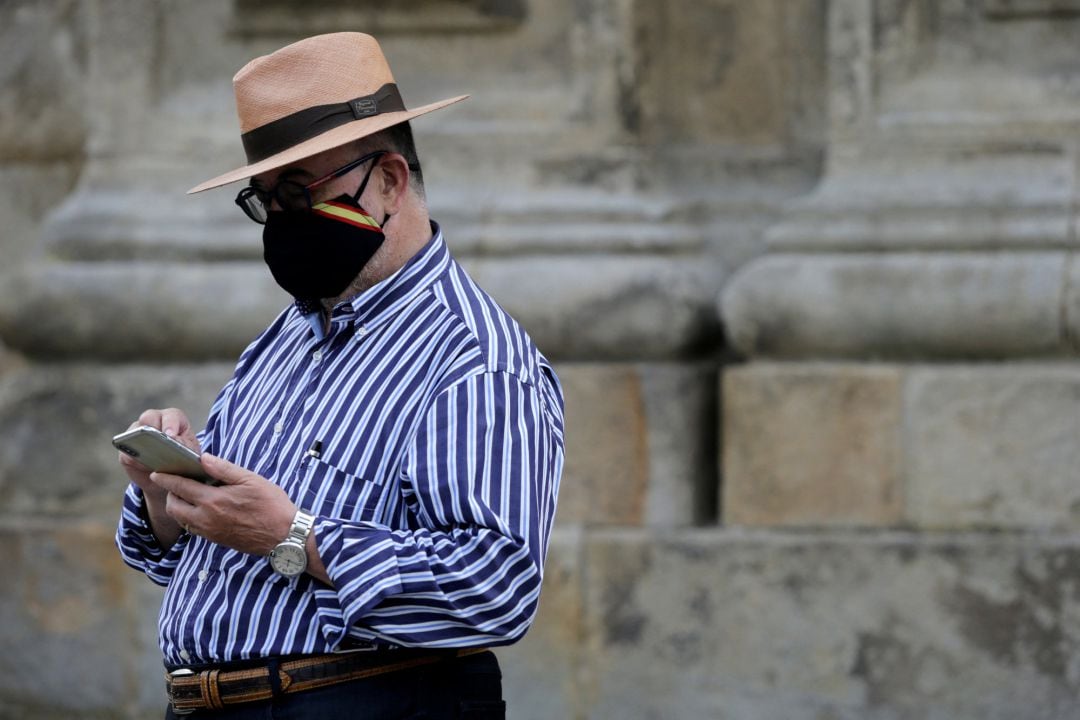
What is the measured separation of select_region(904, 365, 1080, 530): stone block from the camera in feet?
13.1

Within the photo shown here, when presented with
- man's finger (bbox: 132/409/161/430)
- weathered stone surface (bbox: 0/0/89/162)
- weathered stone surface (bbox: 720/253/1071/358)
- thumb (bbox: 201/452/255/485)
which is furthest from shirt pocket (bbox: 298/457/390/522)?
weathered stone surface (bbox: 0/0/89/162)

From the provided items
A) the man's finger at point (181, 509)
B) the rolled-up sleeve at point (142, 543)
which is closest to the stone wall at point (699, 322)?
the rolled-up sleeve at point (142, 543)

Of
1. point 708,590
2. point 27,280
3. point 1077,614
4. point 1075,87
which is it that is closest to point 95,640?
point 27,280

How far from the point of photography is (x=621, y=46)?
14.6 feet

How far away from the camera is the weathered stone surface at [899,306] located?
13.2ft

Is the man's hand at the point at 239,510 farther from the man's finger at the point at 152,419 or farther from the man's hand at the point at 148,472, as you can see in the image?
the man's finger at the point at 152,419

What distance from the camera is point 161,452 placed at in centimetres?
227

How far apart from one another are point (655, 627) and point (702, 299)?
3.04 feet

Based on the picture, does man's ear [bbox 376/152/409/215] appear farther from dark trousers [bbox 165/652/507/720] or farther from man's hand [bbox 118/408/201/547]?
dark trousers [bbox 165/652/507/720]

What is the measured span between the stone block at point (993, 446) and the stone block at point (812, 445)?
63mm

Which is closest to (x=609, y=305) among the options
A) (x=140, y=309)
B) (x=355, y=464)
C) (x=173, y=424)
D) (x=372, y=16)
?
(x=372, y=16)

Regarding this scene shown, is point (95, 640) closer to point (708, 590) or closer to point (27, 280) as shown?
point (27, 280)

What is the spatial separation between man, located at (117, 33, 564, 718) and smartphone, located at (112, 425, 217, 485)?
0.09 feet

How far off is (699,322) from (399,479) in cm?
213
